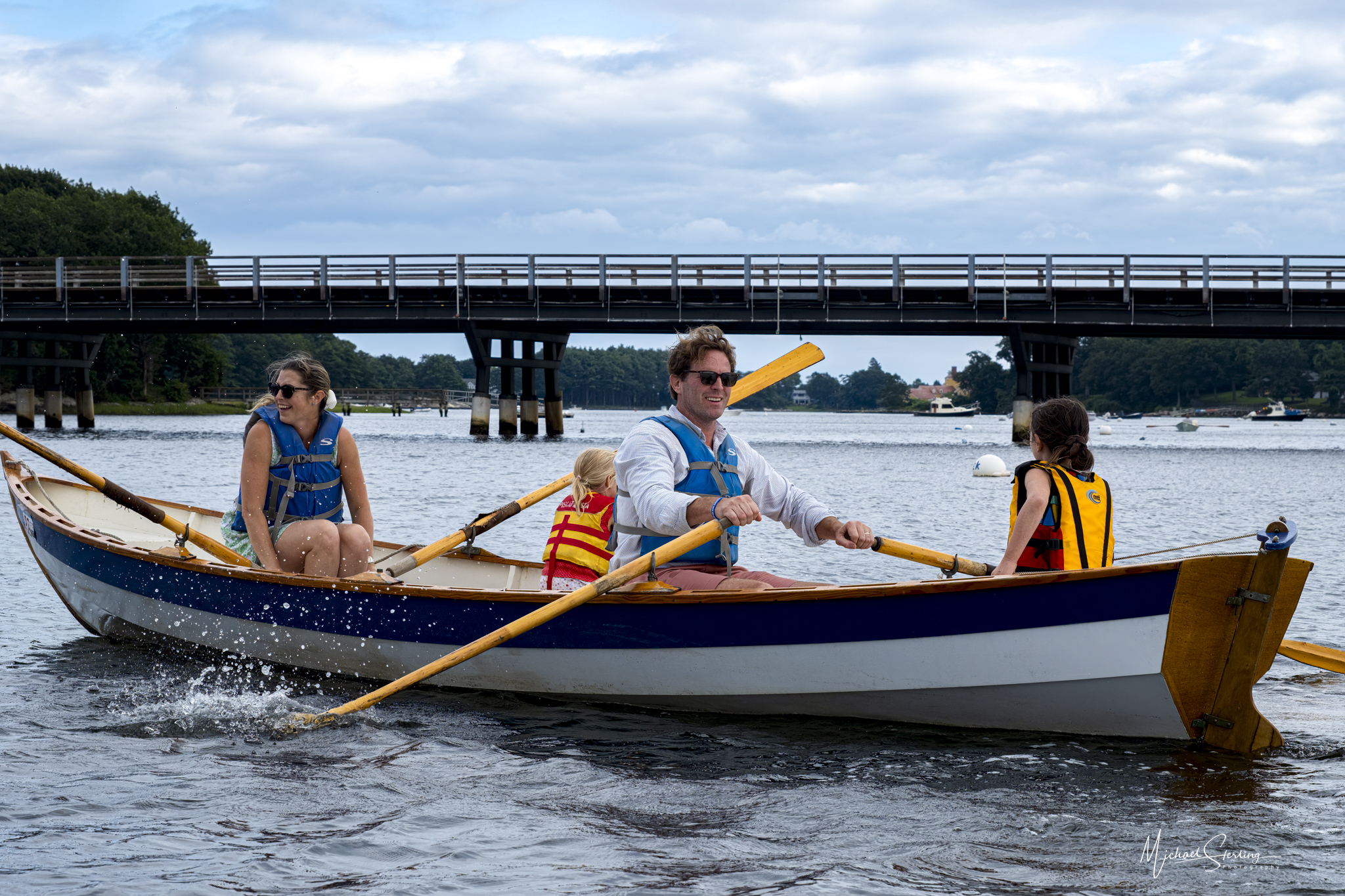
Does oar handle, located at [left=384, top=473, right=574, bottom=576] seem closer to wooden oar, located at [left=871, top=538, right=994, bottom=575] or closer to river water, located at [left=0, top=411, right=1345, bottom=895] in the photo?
river water, located at [left=0, top=411, right=1345, bottom=895]

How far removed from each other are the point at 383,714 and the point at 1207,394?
15362 cm

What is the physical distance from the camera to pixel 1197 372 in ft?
466

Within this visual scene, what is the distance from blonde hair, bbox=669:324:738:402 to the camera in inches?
227

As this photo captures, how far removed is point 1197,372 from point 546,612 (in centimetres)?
14920

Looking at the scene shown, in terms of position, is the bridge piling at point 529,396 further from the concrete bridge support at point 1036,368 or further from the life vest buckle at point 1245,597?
the life vest buckle at point 1245,597

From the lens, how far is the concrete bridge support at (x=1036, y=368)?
3875 centimetres

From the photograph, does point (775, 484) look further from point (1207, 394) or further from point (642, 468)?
point (1207, 394)

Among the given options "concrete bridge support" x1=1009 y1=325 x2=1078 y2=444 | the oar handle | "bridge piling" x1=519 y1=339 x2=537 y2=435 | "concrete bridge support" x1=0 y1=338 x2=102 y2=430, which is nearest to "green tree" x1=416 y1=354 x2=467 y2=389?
"concrete bridge support" x1=0 y1=338 x2=102 y2=430

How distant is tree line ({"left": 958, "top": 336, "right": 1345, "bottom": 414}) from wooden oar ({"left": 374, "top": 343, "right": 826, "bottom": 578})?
11931 centimetres

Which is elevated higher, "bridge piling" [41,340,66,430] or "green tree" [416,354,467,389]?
"green tree" [416,354,467,389]

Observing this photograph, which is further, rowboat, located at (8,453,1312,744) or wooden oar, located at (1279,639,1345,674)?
wooden oar, located at (1279,639,1345,674)

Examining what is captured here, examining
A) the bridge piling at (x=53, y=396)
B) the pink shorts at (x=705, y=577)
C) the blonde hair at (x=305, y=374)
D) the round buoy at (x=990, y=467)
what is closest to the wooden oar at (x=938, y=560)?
the pink shorts at (x=705, y=577)

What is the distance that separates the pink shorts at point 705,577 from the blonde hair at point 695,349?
3.46 feet

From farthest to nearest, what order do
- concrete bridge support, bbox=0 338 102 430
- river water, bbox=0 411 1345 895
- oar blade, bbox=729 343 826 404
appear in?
concrete bridge support, bbox=0 338 102 430 → oar blade, bbox=729 343 826 404 → river water, bbox=0 411 1345 895
